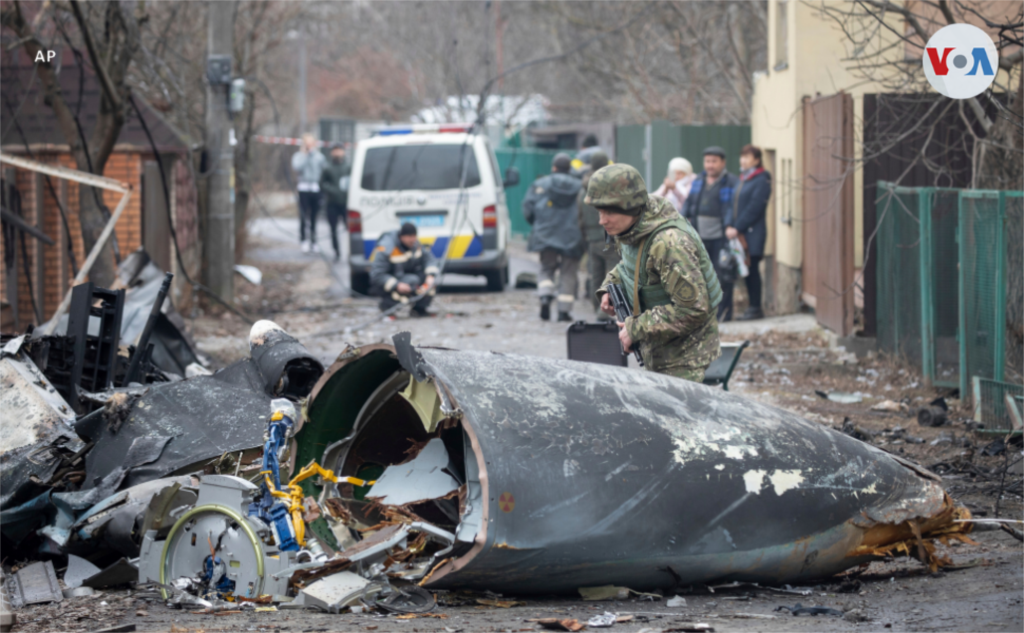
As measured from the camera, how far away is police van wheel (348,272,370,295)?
45.5 ft

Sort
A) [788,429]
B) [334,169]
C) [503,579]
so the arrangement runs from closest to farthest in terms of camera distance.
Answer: [503,579], [788,429], [334,169]

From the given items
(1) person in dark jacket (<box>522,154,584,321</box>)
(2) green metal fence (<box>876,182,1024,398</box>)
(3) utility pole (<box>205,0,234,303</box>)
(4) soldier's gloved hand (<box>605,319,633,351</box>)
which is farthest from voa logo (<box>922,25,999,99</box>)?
(3) utility pole (<box>205,0,234,303</box>)

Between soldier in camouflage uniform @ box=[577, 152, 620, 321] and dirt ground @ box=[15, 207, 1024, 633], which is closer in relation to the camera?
dirt ground @ box=[15, 207, 1024, 633]

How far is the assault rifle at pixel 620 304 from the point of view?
498 cm

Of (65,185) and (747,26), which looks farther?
(747,26)

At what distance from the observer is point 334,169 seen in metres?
18.1

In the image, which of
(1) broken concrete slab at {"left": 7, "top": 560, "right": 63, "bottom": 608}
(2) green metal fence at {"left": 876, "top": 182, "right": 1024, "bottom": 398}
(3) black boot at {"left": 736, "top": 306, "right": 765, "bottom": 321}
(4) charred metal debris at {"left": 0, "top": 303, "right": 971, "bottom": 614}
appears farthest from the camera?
(3) black boot at {"left": 736, "top": 306, "right": 765, "bottom": 321}

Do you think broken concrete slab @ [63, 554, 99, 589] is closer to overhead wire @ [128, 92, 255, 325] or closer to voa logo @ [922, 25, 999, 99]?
voa logo @ [922, 25, 999, 99]

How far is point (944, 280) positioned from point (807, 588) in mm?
4541

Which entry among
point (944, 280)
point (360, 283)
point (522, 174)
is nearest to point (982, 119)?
point (944, 280)

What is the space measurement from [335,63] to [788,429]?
143ft

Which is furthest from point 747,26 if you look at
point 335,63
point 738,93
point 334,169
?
point 335,63

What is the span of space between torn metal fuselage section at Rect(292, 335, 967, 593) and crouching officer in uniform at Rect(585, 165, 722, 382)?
59 centimetres

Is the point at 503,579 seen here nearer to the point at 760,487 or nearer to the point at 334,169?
the point at 760,487
